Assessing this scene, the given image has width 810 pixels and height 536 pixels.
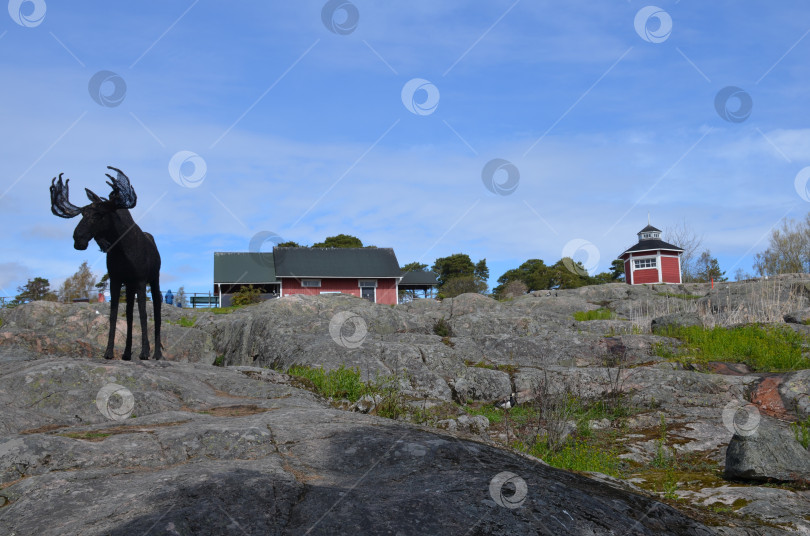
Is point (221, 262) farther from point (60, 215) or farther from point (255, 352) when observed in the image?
point (60, 215)

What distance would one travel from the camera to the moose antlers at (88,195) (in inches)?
295

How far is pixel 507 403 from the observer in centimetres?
1006

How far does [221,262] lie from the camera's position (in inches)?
1986

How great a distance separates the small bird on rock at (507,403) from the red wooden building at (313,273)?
37.8 metres

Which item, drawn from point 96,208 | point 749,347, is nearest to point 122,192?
point 96,208

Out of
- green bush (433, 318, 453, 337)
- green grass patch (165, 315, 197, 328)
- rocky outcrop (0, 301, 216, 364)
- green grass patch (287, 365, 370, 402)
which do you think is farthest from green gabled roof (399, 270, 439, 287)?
green grass patch (287, 365, 370, 402)

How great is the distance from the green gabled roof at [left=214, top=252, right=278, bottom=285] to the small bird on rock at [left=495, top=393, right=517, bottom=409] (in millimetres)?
39878

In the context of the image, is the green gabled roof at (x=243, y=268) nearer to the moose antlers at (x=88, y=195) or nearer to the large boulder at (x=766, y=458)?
the moose antlers at (x=88, y=195)

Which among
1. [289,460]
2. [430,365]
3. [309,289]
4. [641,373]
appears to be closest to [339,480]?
[289,460]

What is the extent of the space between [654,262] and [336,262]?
89.0 feet

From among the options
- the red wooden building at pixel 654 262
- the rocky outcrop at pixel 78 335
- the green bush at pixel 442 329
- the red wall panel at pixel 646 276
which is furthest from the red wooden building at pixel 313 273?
the green bush at pixel 442 329

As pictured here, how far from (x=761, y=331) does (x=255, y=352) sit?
484 inches

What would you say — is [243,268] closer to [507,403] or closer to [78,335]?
[78,335]

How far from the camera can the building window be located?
51594mm
